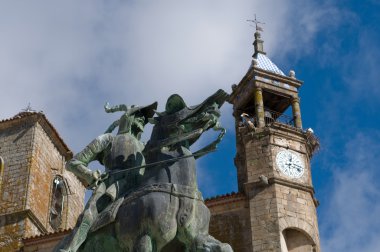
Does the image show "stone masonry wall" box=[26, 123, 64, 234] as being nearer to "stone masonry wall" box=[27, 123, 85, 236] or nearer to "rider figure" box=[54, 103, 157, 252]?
"stone masonry wall" box=[27, 123, 85, 236]

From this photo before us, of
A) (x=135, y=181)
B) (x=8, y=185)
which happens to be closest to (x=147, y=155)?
(x=135, y=181)

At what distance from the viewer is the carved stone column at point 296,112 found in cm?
2930

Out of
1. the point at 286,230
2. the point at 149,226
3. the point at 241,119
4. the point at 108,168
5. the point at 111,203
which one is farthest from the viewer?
the point at 241,119

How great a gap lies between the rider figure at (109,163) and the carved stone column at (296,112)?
20.3m

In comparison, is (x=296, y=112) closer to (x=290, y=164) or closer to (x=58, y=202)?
(x=290, y=164)

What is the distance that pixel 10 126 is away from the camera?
3331 centimetres

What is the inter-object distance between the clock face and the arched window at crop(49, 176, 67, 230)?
945cm

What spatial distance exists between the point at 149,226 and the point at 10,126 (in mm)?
26337

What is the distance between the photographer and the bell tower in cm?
2592

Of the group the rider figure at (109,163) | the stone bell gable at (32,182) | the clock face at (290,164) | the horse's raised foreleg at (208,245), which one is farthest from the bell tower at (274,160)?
the horse's raised foreleg at (208,245)

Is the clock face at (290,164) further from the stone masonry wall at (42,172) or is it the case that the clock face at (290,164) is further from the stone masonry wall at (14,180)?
the stone masonry wall at (14,180)

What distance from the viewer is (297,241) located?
2609 centimetres

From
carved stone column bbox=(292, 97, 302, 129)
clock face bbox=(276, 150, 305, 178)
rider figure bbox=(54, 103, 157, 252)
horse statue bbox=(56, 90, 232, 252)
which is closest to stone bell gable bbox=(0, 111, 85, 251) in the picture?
clock face bbox=(276, 150, 305, 178)

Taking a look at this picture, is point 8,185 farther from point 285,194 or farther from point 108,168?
point 108,168
